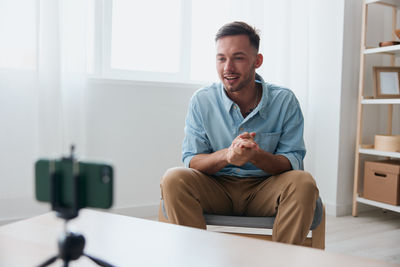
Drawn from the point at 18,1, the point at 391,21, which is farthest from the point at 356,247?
the point at 18,1

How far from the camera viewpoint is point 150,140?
2.51 meters

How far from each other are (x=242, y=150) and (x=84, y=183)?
86 cm

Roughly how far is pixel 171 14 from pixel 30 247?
206cm

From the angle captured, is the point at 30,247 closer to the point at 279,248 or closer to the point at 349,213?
the point at 279,248

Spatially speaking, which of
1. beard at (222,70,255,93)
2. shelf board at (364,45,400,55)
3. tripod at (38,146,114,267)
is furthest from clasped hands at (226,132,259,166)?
shelf board at (364,45,400,55)

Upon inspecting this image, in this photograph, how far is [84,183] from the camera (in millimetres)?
571

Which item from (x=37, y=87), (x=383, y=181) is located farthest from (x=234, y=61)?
(x=383, y=181)

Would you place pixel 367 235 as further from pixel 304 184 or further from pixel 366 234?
pixel 304 184

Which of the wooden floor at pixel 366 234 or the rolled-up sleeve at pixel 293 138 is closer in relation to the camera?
the rolled-up sleeve at pixel 293 138

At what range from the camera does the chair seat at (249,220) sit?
1368mm

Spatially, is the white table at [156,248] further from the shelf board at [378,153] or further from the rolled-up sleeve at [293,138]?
the shelf board at [378,153]

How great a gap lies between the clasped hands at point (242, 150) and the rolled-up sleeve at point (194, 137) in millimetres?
211

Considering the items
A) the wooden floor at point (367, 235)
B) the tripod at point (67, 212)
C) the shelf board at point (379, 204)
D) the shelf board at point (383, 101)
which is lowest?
the wooden floor at point (367, 235)

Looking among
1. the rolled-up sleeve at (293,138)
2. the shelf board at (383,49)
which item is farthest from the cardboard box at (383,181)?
the rolled-up sleeve at (293,138)
